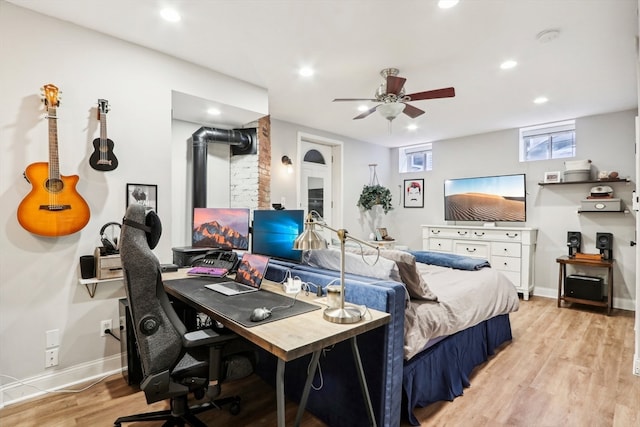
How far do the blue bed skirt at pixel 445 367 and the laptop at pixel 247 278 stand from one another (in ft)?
3.31

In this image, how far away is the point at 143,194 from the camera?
103 inches

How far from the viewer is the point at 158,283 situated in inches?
56.9

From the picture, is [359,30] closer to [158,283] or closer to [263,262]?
[263,262]

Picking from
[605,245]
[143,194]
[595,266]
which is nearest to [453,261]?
[595,266]

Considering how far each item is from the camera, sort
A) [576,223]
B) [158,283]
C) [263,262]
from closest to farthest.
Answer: [158,283] → [263,262] → [576,223]

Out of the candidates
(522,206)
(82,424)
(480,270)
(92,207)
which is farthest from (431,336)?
(522,206)

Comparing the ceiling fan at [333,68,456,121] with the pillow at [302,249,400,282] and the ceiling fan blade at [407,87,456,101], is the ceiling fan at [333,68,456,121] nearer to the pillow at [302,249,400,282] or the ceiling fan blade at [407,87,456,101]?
the ceiling fan blade at [407,87,456,101]

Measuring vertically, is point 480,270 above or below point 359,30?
below

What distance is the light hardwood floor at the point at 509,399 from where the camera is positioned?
195 cm

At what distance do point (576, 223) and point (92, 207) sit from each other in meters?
5.65

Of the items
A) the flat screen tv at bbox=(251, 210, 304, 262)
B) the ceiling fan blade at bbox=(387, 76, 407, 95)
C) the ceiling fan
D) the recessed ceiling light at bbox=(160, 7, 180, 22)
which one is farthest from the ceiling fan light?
the recessed ceiling light at bbox=(160, 7, 180, 22)

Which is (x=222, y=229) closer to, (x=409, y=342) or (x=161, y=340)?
(x=161, y=340)

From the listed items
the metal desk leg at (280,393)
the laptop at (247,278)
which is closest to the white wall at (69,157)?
the laptop at (247,278)

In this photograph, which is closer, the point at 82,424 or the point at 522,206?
the point at 82,424
